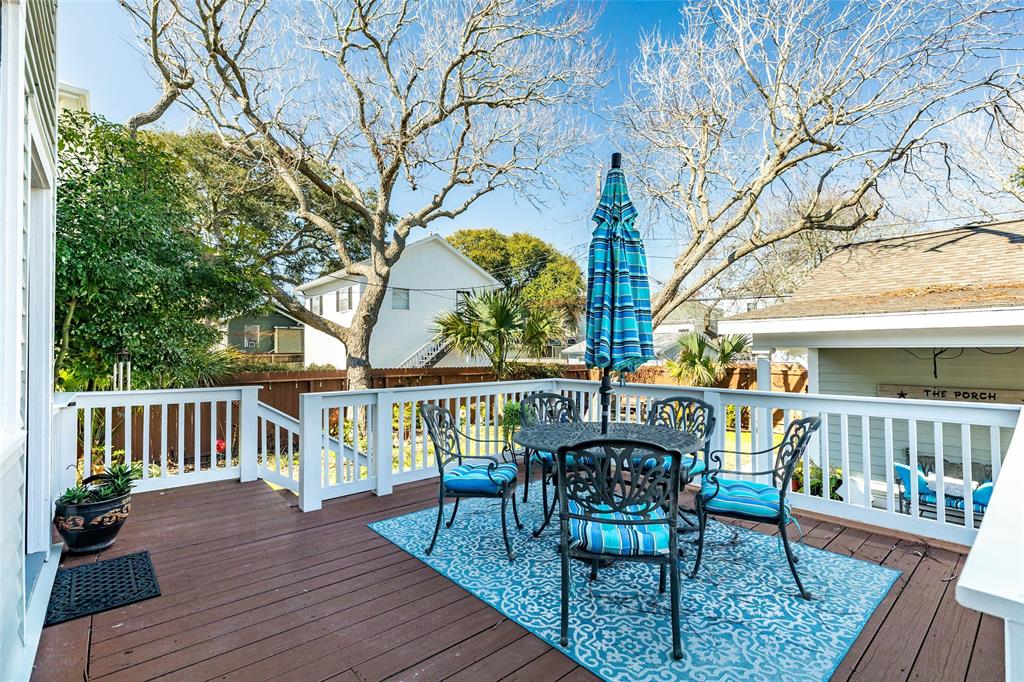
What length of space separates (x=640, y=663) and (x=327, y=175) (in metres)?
9.74

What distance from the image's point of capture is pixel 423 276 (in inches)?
628

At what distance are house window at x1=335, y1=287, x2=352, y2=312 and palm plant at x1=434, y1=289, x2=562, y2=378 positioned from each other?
6.55 m

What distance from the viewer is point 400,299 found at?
51.0ft

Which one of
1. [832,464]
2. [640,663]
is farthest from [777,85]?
[640,663]

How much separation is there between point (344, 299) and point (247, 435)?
1171cm

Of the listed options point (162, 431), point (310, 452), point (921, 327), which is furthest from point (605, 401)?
point (921, 327)

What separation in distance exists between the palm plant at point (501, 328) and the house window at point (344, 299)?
655cm

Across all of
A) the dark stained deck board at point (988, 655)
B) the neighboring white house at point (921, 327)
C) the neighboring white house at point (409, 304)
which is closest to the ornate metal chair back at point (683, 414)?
the dark stained deck board at point (988, 655)

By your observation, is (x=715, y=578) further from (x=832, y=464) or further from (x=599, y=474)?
(x=832, y=464)

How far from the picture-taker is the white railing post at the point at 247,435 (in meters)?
4.72

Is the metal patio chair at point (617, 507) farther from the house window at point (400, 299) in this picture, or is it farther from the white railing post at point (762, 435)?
the house window at point (400, 299)

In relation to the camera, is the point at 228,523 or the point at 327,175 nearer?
the point at 228,523

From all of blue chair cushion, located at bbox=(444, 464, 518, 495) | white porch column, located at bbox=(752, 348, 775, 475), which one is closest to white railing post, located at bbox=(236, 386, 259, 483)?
blue chair cushion, located at bbox=(444, 464, 518, 495)

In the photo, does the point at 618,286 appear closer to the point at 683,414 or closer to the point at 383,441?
the point at 683,414
